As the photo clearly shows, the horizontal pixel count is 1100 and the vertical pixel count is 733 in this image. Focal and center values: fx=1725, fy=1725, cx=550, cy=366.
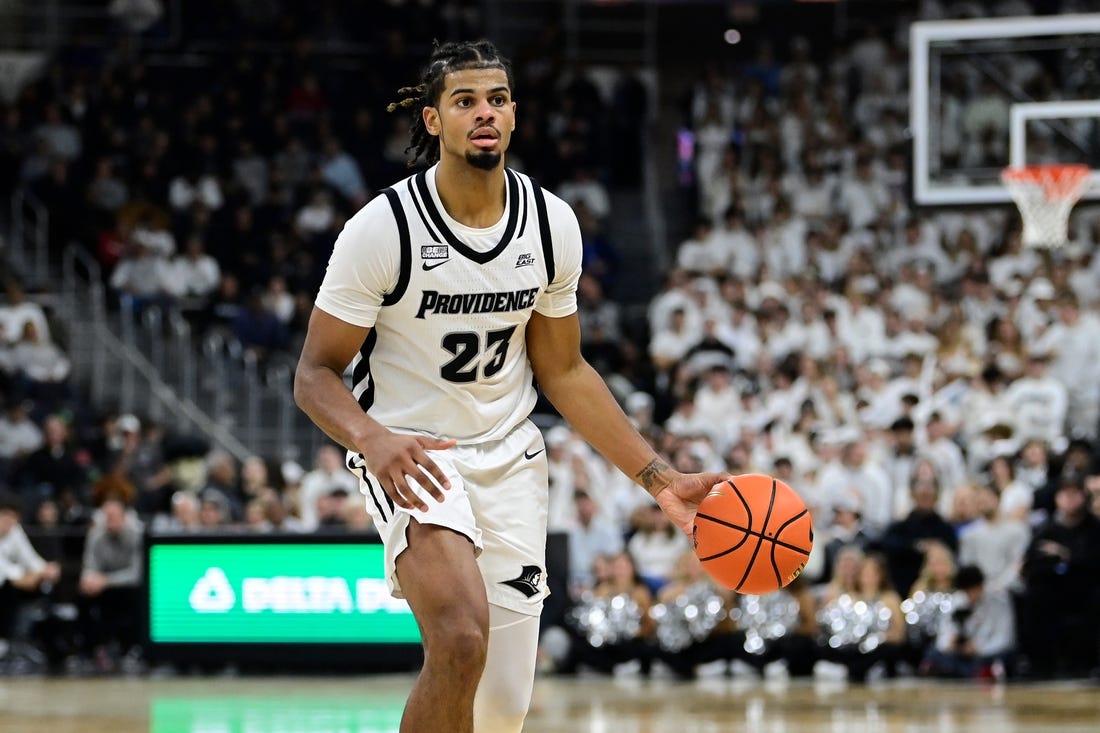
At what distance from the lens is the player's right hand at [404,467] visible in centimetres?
482

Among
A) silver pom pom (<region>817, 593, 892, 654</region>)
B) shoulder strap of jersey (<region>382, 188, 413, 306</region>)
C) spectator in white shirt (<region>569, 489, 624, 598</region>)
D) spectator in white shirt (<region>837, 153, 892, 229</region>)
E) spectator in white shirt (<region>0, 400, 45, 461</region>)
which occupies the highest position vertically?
spectator in white shirt (<region>837, 153, 892, 229</region>)

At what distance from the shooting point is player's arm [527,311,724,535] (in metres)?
5.67

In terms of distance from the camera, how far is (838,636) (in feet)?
44.8

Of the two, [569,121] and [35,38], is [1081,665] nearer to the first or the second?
[569,121]

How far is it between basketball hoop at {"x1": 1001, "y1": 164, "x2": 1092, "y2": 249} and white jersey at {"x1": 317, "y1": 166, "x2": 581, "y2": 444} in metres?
10.7

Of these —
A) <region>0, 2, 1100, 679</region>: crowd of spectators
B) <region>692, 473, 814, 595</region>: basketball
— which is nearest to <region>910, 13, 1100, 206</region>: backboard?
<region>0, 2, 1100, 679</region>: crowd of spectators

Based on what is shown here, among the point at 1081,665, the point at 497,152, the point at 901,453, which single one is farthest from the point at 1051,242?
the point at 497,152

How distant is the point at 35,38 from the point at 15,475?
353 inches

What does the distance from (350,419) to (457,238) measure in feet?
2.23

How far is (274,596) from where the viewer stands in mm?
14219

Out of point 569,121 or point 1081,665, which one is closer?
point 1081,665

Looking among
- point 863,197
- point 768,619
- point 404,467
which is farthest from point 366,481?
→ point 863,197

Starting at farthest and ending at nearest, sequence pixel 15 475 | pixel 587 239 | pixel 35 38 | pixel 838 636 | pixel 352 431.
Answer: pixel 35 38 < pixel 587 239 < pixel 15 475 < pixel 838 636 < pixel 352 431

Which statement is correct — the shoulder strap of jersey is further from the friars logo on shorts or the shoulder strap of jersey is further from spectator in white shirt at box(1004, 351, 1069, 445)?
spectator in white shirt at box(1004, 351, 1069, 445)
